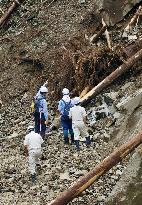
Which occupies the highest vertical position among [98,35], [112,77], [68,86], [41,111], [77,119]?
[98,35]

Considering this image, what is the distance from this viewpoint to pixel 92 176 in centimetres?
863

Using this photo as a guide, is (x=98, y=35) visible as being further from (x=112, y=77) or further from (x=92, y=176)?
(x=92, y=176)

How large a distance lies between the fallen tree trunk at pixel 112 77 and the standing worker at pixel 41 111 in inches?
59.7

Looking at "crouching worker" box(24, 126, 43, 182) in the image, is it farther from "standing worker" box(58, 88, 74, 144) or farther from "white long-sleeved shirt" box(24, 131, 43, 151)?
"standing worker" box(58, 88, 74, 144)

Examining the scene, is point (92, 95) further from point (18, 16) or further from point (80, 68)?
point (18, 16)

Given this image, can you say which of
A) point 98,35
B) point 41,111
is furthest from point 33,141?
point 98,35

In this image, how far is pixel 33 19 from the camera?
67.7 feet

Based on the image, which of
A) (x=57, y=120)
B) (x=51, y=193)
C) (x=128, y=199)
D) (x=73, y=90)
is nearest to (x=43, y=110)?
(x=57, y=120)

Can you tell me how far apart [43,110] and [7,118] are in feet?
9.56

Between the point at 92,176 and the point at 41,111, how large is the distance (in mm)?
5238

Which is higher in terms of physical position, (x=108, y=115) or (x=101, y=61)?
(x=101, y=61)

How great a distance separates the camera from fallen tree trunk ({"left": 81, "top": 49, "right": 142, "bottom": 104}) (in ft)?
49.1

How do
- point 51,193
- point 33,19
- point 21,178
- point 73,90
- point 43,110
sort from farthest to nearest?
point 33,19 → point 73,90 → point 43,110 → point 21,178 → point 51,193

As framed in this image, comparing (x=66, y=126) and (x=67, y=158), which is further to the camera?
(x=66, y=126)
